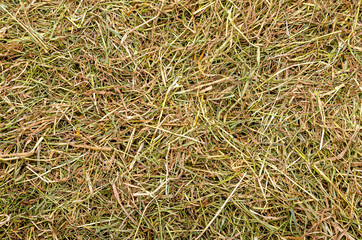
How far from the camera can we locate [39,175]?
1392 millimetres

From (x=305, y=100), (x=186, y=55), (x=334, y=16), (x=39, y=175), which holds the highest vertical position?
(x=334, y=16)

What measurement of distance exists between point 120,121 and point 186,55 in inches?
18.7

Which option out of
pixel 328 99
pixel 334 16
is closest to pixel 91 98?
pixel 328 99

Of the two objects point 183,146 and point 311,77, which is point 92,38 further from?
point 311,77

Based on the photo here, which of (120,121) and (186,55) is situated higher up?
(186,55)

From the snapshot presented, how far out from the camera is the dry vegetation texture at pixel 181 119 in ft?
4.40

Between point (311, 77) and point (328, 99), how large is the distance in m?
0.14

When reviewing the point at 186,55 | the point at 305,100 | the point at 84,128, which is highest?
the point at 186,55

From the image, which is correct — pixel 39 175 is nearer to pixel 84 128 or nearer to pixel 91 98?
pixel 84 128

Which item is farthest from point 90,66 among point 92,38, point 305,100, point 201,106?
point 305,100

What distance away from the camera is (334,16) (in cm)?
151

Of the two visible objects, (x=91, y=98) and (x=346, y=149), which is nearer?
(x=346, y=149)

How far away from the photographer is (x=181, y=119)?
4.70 feet

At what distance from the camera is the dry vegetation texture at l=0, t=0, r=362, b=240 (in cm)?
134
